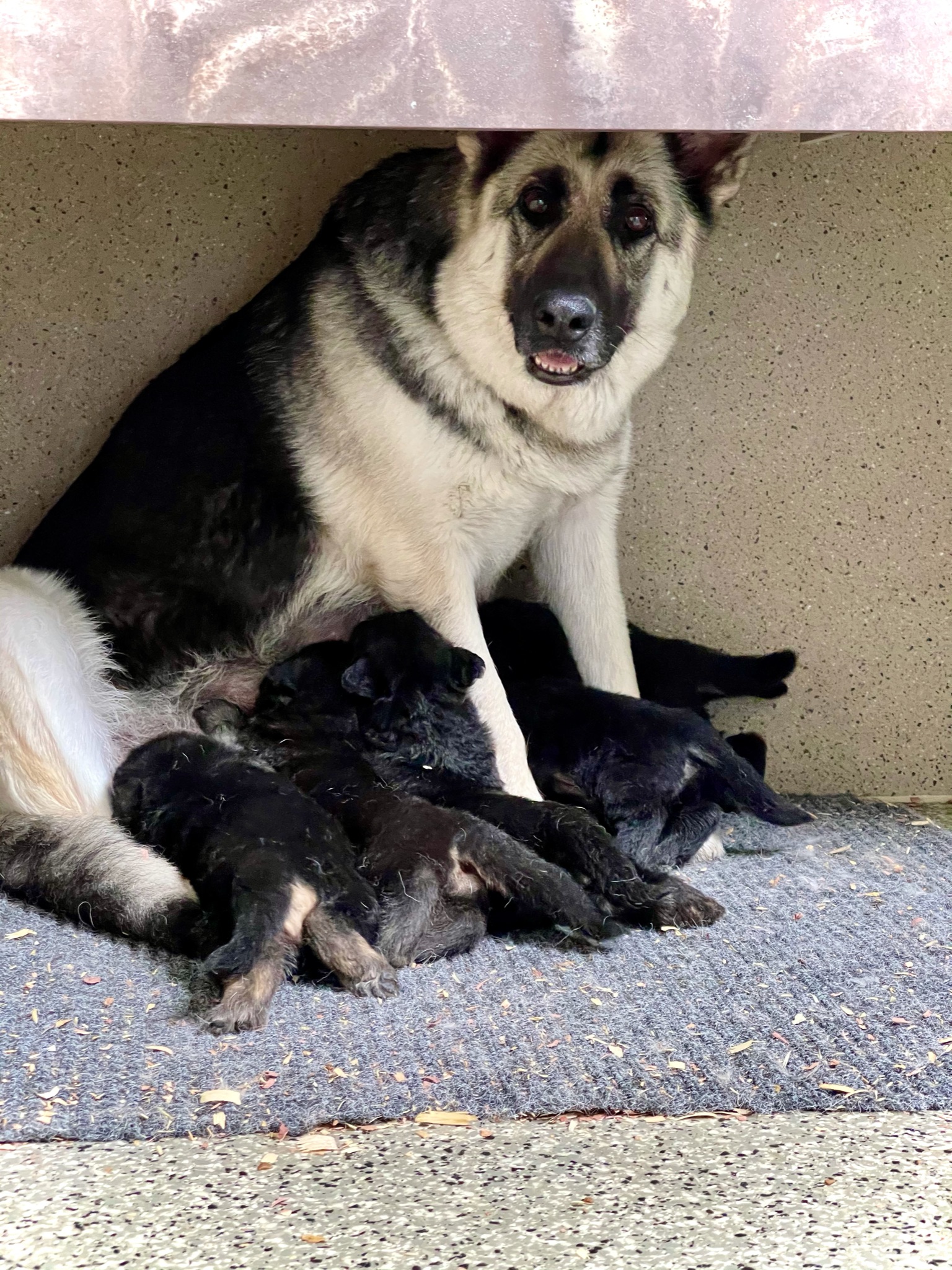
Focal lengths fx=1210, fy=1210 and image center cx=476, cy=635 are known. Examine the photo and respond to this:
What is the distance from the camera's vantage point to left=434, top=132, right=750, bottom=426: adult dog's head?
7.96 feet

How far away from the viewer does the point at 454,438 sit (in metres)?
2.63

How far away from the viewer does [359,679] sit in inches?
104

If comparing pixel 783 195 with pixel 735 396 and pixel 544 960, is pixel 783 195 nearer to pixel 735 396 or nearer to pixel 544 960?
pixel 735 396

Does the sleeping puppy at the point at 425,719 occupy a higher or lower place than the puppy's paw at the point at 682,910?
higher

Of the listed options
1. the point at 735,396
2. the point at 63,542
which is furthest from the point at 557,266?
the point at 63,542

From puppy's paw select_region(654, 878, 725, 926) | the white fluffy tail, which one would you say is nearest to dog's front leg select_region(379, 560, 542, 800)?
puppy's paw select_region(654, 878, 725, 926)

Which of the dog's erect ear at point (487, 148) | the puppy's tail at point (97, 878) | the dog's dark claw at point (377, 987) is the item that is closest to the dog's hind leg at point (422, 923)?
the dog's dark claw at point (377, 987)

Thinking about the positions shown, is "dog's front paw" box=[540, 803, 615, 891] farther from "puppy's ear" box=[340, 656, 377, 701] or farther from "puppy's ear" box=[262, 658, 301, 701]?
"puppy's ear" box=[262, 658, 301, 701]

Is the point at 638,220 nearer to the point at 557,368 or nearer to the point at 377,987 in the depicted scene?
the point at 557,368

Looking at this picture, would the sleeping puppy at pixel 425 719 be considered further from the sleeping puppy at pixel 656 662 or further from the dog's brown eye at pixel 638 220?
the dog's brown eye at pixel 638 220

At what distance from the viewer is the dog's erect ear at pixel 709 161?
8.42 ft

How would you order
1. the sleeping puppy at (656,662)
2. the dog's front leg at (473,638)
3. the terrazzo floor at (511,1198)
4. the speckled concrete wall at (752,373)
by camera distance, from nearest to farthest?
the terrazzo floor at (511,1198), the dog's front leg at (473,638), the speckled concrete wall at (752,373), the sleeping puppy at (656,662)

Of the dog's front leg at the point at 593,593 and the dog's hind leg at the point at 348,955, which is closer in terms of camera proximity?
the dog's hind leg at the point at 348,955

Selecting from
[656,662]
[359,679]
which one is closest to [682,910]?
[359,679]
